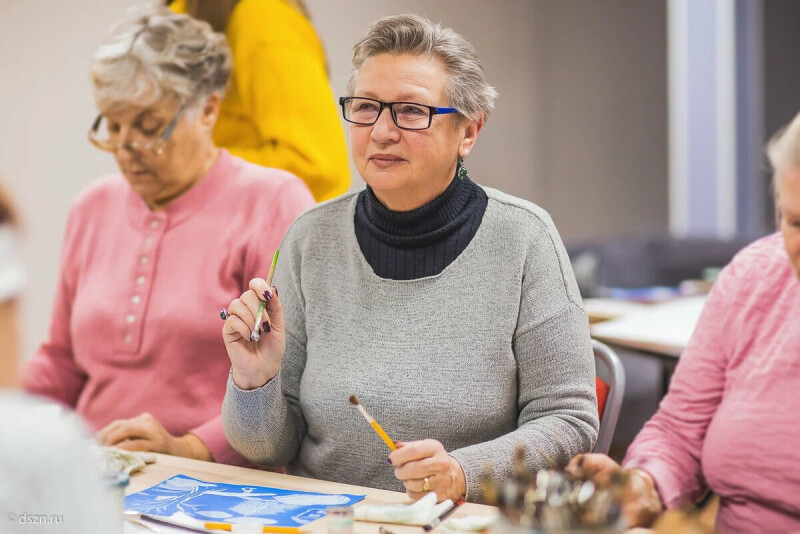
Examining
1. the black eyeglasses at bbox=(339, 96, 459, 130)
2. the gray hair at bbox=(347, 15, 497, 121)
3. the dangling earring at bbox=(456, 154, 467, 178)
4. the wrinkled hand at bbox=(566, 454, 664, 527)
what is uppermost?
the gray hair at bbox=(347, 15, 497, 121)

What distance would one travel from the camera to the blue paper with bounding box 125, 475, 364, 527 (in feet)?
4.30

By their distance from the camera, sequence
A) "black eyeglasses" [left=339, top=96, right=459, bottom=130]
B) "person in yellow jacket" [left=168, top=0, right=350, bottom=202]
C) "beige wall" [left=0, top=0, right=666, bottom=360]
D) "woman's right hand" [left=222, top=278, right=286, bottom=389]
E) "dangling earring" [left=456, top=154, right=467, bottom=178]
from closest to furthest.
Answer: "woman's right hand" [left=222, top=278, right=286, bottom=389] < "black eyeglasses" [left=339, top=96, right=459, bottom=130] < "dangling earring" [left=456, top=154, right=467, bottom=178] < "person in yellow jacket" [left=168, top=0, right=350, bottom=202] < "beige wall" [left=0, top=0, right=666, bottom=360]

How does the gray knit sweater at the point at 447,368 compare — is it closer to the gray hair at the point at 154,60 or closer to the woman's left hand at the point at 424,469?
the woman's left hand at the point at 424,469

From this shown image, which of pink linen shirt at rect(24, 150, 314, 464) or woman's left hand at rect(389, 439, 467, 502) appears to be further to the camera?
pink linen shirt at rect(24, 150, 314, 464)

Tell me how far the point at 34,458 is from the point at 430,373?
948 millimetres

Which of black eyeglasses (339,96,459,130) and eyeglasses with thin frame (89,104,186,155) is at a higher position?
black eyeglasses (339,96,459,130)

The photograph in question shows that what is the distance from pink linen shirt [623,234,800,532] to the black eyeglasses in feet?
1.98

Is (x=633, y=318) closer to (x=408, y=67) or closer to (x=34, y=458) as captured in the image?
(x=408, y=67)

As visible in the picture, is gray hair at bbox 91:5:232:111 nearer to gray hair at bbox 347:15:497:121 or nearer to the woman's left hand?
gray hair at bbox 347:15:497:121

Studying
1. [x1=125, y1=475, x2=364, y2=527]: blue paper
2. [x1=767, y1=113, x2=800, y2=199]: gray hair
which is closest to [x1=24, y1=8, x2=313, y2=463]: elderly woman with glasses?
[x1=125, y1=475, x2=364, y2=527]: blue paper

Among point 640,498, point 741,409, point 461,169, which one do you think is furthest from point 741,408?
point 461,169

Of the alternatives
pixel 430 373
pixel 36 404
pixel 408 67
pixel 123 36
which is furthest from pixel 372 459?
pixel 123 36

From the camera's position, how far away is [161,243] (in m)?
2.13

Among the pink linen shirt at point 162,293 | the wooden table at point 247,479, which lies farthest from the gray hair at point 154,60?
the wooden table at point 247,479
